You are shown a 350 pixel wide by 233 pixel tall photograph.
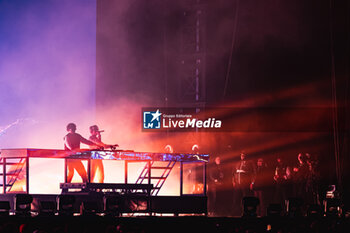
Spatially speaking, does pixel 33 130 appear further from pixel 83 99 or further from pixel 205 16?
pixel 205 16

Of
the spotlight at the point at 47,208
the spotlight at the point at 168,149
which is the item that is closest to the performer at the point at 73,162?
the spotlight at the point at 47,208

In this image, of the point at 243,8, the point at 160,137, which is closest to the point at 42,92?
the point at 160,137

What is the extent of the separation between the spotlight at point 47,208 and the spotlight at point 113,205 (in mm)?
1116

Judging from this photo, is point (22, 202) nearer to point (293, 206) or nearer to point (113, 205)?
point (113, 205)

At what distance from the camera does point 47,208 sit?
1062 cm

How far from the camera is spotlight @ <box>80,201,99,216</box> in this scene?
10758 mm

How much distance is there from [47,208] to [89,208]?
0.84 m

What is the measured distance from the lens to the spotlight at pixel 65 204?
35.6 ft

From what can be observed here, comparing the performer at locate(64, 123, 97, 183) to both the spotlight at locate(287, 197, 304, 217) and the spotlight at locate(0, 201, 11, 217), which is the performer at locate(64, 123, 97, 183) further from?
the spotlight at locate(287, 197, 304, 217)

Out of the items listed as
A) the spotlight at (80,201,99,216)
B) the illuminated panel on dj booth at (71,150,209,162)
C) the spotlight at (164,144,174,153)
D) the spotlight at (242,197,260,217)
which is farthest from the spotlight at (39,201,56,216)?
the spotlight at (164,144,174,153)

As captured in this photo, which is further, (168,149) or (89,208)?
(168,149)

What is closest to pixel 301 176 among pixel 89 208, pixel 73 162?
pixel 73 162

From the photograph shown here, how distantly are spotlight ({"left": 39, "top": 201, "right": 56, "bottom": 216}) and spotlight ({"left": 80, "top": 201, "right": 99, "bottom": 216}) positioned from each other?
58 cm

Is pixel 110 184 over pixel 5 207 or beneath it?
over
